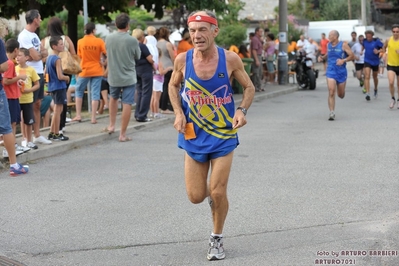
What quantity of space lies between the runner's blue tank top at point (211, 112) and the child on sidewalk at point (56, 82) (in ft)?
20.1

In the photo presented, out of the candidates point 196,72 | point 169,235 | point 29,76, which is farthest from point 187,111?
point 29,76

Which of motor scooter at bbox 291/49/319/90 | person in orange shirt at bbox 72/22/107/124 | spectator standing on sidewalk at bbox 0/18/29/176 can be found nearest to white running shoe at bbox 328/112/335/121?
person in orange shirt at bbox 72/22/107/124

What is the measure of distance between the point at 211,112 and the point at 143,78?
863 cm

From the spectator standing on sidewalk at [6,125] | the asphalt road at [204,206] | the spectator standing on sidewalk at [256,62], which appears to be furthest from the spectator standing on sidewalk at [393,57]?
the spectator standing on sidewalk at [6,125]

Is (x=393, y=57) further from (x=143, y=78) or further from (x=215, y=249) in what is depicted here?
(x=215, y=249)

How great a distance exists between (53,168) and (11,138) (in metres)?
0.97

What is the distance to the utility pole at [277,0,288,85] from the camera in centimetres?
2642

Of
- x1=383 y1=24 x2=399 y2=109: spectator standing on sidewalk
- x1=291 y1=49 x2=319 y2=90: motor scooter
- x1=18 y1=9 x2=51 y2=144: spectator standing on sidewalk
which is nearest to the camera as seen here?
x1=18 y1=9 x2=51 y2=144: spectator standing on sidewalk

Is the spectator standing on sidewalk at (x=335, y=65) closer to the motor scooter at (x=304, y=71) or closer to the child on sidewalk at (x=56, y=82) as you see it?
the child on sidewalk at (x=56, y=82)

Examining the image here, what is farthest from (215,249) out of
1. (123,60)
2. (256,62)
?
(256,62)

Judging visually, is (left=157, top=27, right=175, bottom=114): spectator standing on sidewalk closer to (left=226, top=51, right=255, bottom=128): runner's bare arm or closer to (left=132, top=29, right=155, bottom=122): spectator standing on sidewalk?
(left=132, top=29, right=155, bottom=122): spectator standing on sidewalk

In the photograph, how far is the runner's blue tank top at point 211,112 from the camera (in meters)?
6.10

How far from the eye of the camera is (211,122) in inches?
241

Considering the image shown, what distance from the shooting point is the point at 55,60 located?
12.1m
